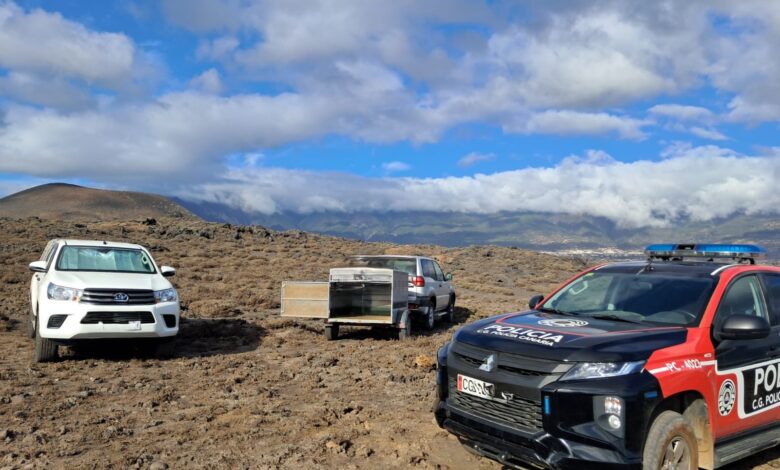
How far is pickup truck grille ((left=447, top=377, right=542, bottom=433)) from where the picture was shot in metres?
4.33

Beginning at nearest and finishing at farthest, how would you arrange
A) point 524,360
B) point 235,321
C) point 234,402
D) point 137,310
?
point 524,360
point 234,402
point 137,310
point 235,321

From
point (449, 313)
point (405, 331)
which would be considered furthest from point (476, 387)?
point (449, 313)

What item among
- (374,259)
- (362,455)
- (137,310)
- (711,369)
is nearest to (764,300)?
(711,369)

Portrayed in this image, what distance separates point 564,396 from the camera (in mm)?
4188

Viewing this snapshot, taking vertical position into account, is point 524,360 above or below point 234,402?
above

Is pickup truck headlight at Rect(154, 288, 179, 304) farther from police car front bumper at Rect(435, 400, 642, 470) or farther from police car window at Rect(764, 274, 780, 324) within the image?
police car window at Rect(764, 274, 780, 324)

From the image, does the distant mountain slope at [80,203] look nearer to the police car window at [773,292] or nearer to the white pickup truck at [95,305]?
the white pickup truck at [95,305]

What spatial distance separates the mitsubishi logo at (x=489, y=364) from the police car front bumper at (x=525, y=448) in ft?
1.26

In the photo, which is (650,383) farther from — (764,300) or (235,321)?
(235,321)

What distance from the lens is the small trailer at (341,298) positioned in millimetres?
12430

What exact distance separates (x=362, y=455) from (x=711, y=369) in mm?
3057

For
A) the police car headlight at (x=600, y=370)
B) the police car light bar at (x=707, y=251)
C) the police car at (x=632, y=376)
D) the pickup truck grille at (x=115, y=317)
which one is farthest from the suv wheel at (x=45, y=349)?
the police car light bar at (x=707, y=251)

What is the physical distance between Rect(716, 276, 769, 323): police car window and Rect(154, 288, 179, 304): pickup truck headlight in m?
7.91

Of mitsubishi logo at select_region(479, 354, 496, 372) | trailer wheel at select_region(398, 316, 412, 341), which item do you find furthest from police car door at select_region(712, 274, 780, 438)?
trailer wheel at select_region(398, 316, 412, 341)
